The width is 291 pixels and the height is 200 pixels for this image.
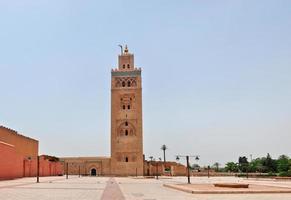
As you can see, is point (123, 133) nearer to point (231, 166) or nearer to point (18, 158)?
point (18, 158)

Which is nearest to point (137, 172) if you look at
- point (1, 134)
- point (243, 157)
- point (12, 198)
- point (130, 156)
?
point (130, 156)

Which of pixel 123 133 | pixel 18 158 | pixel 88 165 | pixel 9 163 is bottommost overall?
pixel 88 165

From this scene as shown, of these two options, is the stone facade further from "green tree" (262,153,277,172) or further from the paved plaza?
the paved plaza

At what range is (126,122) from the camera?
67.6 metres

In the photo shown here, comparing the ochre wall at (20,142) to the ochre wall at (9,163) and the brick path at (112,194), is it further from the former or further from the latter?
the brick path at (112,194)

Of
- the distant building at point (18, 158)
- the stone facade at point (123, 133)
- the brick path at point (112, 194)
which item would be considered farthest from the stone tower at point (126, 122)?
the brick path at point (112, 194)

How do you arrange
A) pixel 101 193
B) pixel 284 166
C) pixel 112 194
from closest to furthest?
pixel 112 194, pixel 101 193, pixel 284 166

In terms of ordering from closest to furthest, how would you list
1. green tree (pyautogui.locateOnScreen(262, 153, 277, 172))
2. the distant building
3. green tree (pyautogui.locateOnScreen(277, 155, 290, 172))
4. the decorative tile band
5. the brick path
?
1. the brick path
2. the distant building
3. the decorative tile band
4. green tree (pyautogui.locateOnScreen(277, 155, 290, 172))
5. green tree (pyautogui.locateOnScreen(262, 153, 277, 172))

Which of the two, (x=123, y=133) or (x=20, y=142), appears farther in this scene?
(x=123, y=133)

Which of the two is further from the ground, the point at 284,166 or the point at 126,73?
the point at 126,73

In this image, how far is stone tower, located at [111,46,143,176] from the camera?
66000mm

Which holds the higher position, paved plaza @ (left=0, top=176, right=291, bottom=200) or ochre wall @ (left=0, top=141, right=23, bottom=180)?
ochre wall @ (left=0, top=141, right=23, bottom=180)

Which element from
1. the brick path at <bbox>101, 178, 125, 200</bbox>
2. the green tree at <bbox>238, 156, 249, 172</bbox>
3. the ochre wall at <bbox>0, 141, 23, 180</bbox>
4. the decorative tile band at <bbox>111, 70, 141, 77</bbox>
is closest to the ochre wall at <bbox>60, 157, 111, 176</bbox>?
the decorative tile band at <bbox>111, 70, 141, 77</bbox>

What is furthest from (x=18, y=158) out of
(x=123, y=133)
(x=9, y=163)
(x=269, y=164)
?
(x=269, y=164)
